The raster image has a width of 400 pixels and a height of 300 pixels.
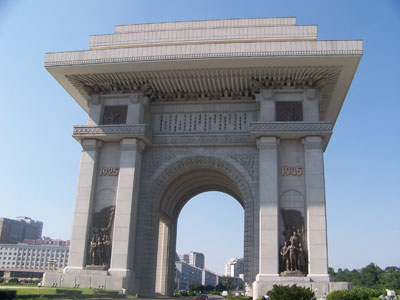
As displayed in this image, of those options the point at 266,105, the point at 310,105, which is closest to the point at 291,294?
the point at 266,105

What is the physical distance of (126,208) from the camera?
21.7 m

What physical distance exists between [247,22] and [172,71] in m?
5.75

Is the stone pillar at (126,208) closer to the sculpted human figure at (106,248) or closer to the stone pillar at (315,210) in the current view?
the sculpted human figure at (106,248)

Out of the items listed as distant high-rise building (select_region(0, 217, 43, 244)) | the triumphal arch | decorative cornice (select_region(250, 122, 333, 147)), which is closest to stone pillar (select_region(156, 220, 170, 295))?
the triumphal arch

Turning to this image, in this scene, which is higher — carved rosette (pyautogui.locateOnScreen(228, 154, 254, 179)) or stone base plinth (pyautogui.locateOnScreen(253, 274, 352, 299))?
carved rosette (pyautogui.locateOnScreen(228, 154, 254, 179))

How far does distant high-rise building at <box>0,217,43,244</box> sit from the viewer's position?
12056cm

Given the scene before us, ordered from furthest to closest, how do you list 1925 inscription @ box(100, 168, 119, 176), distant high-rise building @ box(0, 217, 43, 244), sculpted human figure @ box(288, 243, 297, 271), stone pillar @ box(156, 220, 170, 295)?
1. distant high-rise building @ box(0, 217, 43, 244)
2. stone pillar @ box(156, 220, 170, 295)
3. 1925 inscription @ box(100, 168, 119, 176)
4. sculpted human figure @ box(288, 243, 297, 271)

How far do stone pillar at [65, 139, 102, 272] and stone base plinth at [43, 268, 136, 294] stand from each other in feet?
1.20

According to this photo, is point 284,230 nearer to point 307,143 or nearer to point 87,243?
point 307,143

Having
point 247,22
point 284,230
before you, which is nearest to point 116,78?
point 247,22

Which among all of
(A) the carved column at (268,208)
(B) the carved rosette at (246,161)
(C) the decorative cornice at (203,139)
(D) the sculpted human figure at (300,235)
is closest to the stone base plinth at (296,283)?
(A) the carved column at (268,208)

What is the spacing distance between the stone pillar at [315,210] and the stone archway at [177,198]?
118 inches

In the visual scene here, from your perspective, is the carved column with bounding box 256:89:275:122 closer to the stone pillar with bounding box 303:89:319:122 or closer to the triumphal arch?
the triumphal arch

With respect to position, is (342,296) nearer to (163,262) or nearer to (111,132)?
(111,132)
